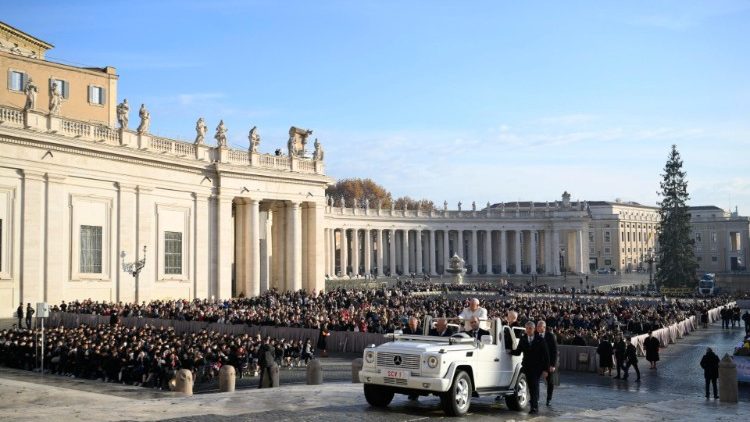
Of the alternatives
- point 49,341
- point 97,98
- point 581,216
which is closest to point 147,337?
point 49,341

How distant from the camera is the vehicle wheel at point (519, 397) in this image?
48.7 ft

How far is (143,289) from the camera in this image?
45.2 meters

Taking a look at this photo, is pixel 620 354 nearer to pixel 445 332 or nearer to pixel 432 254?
pixel 445 332

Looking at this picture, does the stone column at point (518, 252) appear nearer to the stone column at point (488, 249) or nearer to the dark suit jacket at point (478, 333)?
the stone column at point (488, 249)

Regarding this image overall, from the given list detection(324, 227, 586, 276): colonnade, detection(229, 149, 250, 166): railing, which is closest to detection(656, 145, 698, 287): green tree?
detection(324, 227, 586, 276): colonnade

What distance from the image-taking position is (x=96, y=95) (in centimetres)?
5112

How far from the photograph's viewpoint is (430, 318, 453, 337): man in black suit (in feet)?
47.2

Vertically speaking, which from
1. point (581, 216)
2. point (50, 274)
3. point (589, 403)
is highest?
point (581, 216)

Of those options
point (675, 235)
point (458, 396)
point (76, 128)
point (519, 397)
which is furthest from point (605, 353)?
point (675, 235)

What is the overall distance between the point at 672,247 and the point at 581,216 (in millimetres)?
40702

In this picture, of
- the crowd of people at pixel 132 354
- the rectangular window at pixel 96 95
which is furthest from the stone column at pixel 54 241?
the crowd of people at pixel 132 354

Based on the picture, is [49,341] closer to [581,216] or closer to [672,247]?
[672,247]

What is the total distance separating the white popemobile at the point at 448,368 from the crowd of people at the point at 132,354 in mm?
9233

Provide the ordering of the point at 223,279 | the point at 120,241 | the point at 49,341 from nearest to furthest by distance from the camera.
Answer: the point at 49,341 → the point at 120,241 → the point at 223,279
